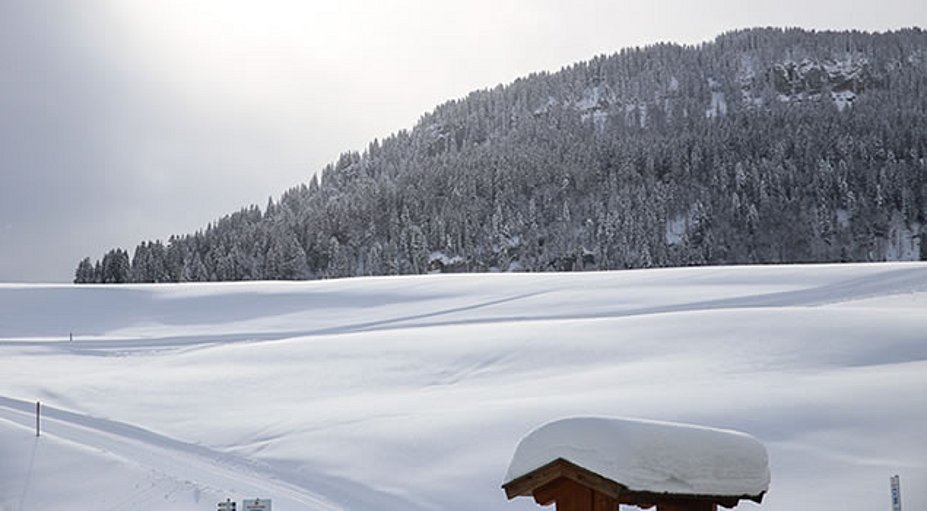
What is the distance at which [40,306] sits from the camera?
134ft

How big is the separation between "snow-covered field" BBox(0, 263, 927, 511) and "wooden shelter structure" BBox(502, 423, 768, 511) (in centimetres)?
988

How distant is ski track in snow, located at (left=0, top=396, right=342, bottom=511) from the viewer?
14.6 metres

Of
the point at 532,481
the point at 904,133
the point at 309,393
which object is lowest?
the point at 309,393

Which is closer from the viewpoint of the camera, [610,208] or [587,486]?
[587,486]

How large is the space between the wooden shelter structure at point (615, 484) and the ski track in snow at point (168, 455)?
1123 centimetres

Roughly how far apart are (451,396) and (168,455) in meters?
5.39

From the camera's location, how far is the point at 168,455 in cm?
1683

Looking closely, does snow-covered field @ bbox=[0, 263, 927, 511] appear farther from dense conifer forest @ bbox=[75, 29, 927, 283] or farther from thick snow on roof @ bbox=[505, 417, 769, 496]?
dense conifer forest @ bbox=[75, 29, 927, 283]

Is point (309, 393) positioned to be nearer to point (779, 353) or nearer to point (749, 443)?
point (779, 353)

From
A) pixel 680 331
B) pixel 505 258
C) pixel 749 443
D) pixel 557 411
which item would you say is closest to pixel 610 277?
pixel 680 331

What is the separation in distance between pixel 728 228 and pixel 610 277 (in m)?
66.5

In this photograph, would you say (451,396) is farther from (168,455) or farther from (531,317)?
(531,317)

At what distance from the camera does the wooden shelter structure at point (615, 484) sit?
2.81 m

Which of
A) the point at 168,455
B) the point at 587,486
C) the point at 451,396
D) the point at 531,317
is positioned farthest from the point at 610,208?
the point at 587,486
